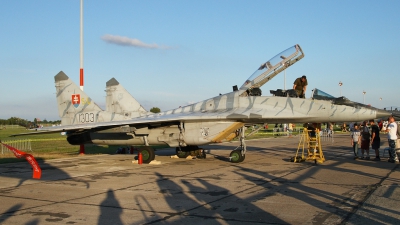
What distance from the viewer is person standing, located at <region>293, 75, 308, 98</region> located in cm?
1452

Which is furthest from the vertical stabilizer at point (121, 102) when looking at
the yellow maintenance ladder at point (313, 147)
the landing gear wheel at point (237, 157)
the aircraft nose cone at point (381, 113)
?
the aircraft nose cone at point (381, 113)

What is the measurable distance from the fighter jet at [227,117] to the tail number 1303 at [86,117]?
0.97 metres

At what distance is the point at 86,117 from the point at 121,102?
1665mm

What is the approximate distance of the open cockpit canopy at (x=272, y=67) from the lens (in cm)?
1527

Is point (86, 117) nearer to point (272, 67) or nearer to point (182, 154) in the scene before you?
point (182, 154)

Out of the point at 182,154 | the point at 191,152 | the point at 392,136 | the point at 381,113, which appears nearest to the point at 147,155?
the point at 182,154

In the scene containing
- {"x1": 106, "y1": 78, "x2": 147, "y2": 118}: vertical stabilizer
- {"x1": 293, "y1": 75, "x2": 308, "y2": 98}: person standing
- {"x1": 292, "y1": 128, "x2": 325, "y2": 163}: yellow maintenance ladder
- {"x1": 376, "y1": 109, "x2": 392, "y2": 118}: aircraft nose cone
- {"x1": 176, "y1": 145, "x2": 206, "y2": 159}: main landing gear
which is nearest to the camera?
{"x1": 376, "y1": 109, "x2": 392, "y2": 118}: aircraft nose cone

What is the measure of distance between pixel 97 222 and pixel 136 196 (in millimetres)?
2163

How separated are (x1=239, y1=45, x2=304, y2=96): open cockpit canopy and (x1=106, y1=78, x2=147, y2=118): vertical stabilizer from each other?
16.8ft

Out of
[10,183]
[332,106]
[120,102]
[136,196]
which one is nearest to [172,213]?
[136,196]

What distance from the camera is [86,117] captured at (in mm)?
17344

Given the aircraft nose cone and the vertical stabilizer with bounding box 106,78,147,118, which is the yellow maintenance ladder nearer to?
the aircraft nose cone

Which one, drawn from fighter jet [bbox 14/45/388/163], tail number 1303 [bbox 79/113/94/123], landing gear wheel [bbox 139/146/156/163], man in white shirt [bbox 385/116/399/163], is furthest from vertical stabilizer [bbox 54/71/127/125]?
man in white shirt [bbox 385/116/399/163]

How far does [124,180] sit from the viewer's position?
10508 millimetres
